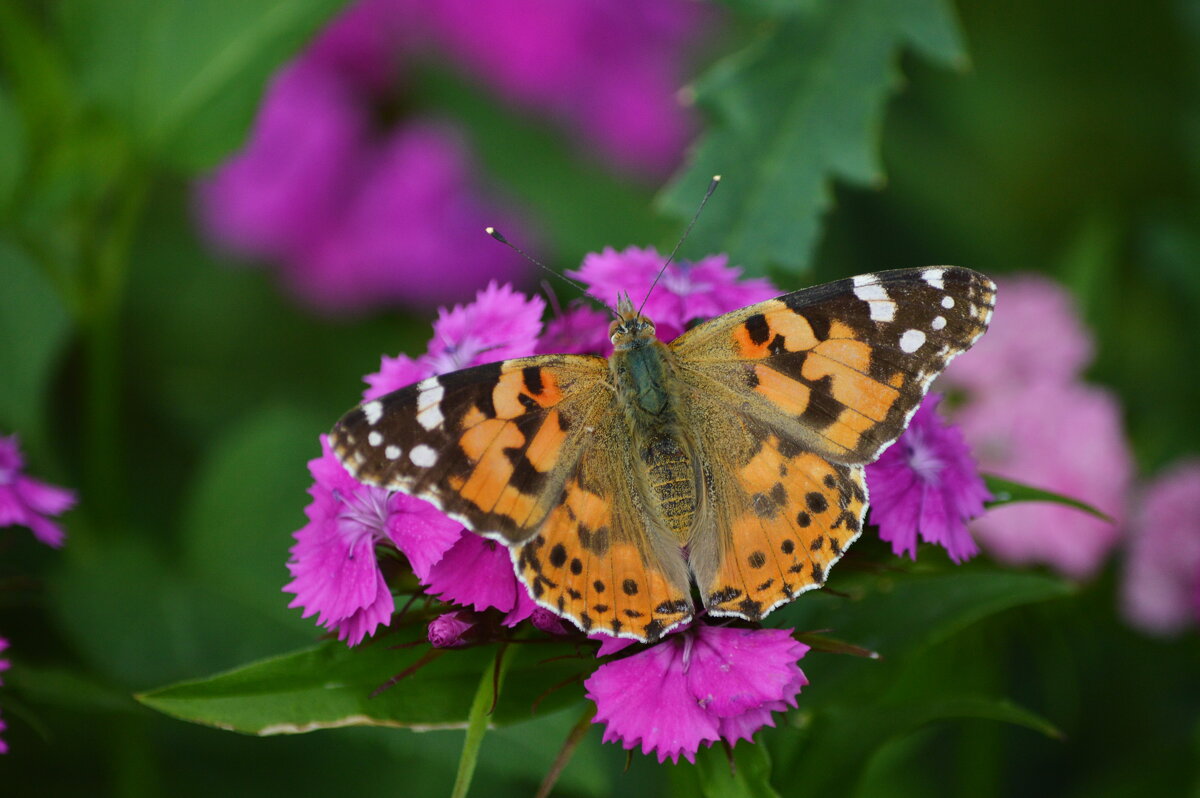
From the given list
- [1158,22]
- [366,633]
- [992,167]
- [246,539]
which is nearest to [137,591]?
[246,539]

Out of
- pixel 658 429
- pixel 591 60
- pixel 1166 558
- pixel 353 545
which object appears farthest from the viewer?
pixel 591 60

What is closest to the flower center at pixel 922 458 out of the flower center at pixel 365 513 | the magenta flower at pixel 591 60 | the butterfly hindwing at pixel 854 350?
the butterfly hindwing at pixel 854 350

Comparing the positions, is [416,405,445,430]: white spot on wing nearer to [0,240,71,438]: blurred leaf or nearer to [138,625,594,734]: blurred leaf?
[138,625,594,734]: blurred leaf

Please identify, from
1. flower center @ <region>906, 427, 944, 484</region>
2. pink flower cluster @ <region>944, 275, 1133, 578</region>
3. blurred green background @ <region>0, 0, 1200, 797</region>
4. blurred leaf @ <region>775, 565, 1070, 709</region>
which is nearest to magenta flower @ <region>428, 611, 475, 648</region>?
blurred green background @ <region>0, 0, 1200, 797</region>

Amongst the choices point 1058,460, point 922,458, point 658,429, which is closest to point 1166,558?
point 1058,460

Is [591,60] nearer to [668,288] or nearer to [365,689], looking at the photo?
[668,288]

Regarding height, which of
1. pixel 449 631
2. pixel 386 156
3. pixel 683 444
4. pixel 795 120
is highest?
pixel 795 120

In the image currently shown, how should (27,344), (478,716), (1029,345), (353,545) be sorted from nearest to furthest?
(478,716) → (353,545) → (27,344) → (1029,345)
